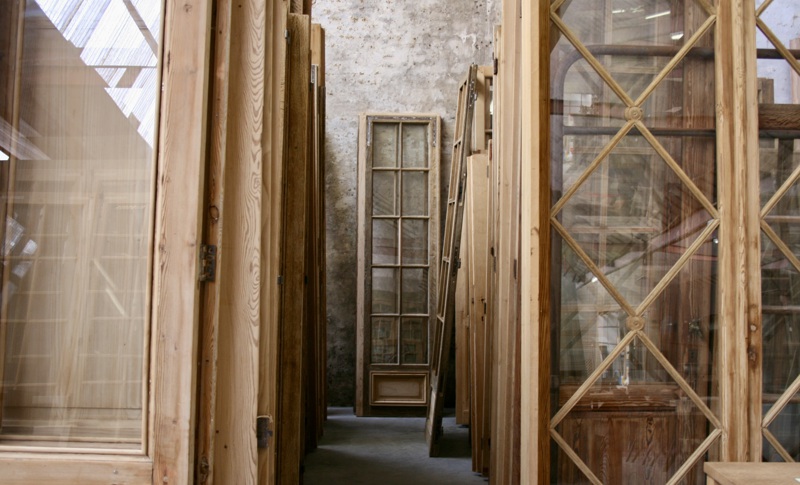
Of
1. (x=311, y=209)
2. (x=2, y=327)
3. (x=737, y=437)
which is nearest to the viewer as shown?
(x=2, y=327)

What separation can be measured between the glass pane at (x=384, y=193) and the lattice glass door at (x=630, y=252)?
3.79 meters

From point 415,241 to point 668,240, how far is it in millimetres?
3764

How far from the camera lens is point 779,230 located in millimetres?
2203

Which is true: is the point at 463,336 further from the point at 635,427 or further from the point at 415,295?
the point at 635,427

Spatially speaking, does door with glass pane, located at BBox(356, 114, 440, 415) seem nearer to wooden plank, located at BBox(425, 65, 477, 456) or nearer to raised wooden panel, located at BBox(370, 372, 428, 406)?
raised wooden panel, located at BBox(370, 372, 428, 406)

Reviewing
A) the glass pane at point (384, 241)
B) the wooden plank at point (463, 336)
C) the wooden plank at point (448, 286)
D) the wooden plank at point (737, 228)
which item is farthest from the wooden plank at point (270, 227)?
the glass pane at point (384, 241)

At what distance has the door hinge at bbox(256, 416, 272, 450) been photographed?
6.61ft

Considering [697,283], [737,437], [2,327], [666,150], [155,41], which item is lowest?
[737,437]

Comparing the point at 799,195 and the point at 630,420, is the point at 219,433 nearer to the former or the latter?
the point at 630,420

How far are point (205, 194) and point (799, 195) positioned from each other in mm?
1890

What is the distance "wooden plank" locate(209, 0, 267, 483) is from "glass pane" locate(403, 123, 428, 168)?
13.3 feet

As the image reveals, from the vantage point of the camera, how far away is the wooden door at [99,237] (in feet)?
5.55

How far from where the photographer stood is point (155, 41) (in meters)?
1.77

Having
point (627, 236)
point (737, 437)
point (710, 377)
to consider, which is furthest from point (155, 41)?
point (737, 437)
